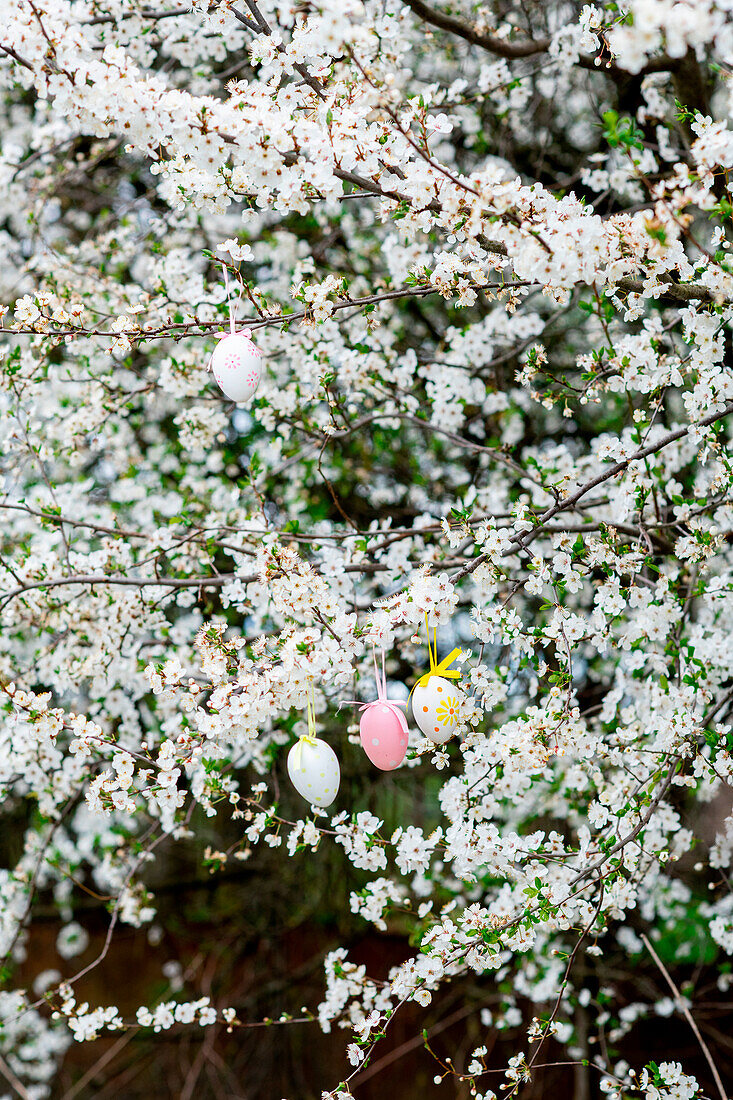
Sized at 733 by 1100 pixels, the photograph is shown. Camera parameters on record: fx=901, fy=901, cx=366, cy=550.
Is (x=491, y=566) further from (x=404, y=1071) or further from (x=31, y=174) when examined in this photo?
(x=404, y=1071)

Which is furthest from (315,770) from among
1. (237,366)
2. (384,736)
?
(237,366)

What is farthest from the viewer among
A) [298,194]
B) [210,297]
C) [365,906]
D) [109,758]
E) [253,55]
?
[109,758]

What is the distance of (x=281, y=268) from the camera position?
153 inches

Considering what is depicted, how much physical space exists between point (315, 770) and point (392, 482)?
7.61ft

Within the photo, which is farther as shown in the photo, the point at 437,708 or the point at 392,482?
the point at 392,482

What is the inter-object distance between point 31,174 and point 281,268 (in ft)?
3.56

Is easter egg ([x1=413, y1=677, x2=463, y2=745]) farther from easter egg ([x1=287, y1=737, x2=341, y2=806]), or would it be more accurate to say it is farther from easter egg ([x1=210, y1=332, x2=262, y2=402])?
easter egg ([x1=210, y1=332, x2=262, y2=402])

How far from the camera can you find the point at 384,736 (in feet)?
5.96

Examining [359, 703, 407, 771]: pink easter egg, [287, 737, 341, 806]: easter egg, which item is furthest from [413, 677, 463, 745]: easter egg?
[287, 737, 341, 806]: easter egg

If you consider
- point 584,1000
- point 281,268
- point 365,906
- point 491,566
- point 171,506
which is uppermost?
point 281,268

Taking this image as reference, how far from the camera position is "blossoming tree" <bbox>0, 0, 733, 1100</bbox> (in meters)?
1.73

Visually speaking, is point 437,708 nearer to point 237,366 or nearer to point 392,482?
point 237,366

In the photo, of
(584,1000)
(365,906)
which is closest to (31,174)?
(365,906)

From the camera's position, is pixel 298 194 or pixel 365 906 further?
pixel 365 906
